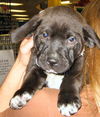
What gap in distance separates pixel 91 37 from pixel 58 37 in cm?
15

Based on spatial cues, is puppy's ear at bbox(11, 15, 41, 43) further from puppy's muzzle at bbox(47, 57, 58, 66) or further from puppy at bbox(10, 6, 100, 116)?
puppy's muzzle at bbox(47, 57, 58, 66)

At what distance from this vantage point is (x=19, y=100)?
1.41 m

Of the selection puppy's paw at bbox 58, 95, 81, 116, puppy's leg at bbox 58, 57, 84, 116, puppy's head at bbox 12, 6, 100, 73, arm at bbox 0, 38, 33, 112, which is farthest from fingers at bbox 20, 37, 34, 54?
puppy's paw at bbox 58, 95, 81, 116

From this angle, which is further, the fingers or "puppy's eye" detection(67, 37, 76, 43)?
the fingers

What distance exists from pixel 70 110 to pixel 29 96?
21 cm

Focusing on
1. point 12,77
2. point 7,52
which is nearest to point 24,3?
point 7,52

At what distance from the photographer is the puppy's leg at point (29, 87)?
1.41 m

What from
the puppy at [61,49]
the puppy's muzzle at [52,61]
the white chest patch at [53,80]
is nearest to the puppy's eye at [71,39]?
the puppy at [61,49]

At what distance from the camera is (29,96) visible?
56.3 inches

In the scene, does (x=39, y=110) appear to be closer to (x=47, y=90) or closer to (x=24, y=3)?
(x=47, y=90)

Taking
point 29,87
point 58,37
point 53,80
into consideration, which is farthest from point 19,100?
point 58,37

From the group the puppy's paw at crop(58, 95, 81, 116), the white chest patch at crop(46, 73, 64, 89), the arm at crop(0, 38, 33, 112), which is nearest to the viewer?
the puppy's paw at crop(58, 95, 81, 116)

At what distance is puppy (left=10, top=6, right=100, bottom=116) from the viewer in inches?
53.4

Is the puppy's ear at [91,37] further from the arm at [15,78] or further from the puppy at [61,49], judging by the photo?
the arm at [15,78]
